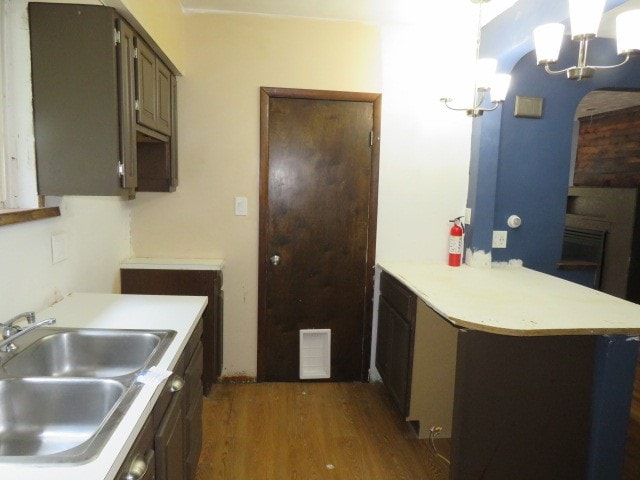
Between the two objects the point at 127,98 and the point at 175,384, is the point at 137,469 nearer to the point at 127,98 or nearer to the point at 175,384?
the point at 175,384

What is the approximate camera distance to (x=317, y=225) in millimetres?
2781

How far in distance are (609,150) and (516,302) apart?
13.0 feet

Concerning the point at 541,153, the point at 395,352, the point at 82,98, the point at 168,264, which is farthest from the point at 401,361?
the point at 82,98

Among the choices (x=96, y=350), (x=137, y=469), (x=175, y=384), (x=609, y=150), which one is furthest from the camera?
(x=609, y=150)

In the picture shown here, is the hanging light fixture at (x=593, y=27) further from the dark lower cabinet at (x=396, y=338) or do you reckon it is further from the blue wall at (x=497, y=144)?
the dark lower cabinet at (x=396, y=338)

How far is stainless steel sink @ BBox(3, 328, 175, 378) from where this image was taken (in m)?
1.46

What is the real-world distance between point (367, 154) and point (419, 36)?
2.61 feet

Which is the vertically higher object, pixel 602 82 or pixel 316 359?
pixel 602 82

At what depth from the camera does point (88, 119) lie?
1596mm

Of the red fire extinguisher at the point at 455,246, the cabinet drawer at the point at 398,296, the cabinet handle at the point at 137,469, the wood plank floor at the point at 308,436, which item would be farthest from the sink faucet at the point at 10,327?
the red fire extinguisher at the point at 455,246

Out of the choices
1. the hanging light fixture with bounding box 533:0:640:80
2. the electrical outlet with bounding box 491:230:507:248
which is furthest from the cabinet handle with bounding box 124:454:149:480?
the electrical outlet with bounding box 491:230:507:248

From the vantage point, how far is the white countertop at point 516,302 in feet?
5.37

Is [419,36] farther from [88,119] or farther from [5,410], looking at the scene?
[5,410]

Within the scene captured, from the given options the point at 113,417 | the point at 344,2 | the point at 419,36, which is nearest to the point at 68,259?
the point at 113,417
